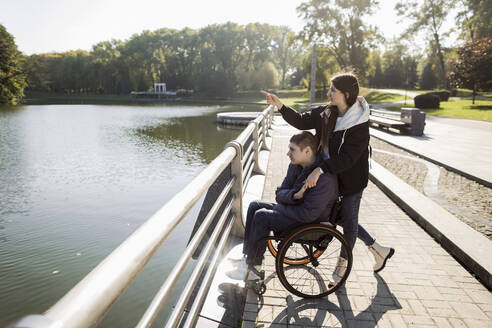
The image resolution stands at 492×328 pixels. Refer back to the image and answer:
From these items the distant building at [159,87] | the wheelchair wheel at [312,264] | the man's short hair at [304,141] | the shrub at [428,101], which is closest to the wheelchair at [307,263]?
the wheelchair wheel at [312,264]

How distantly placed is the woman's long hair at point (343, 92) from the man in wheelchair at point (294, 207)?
0.14 meters

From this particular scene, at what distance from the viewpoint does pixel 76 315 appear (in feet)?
2.79

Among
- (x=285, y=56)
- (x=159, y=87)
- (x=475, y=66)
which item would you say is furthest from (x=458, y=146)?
(x=285, y=56)

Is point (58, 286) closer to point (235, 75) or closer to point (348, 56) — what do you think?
point (348, 56)

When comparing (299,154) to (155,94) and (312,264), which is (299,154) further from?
(155,94)

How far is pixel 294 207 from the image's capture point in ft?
9.82

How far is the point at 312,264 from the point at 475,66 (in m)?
34.0

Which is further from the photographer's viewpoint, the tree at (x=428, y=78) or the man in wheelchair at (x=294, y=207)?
the tree at (x=428, y=78)

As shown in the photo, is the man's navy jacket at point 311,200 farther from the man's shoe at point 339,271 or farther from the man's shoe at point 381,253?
the man's shoe at point 381,253

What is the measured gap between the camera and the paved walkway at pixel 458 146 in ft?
28.0

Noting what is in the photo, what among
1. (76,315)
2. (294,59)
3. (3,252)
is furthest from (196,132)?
(294,59)

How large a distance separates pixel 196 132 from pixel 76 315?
23563 mm

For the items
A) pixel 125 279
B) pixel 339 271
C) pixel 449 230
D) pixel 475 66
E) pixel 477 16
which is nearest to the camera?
pixel 125 279

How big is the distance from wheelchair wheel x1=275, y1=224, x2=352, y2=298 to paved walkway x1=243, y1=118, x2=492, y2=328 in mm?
109
